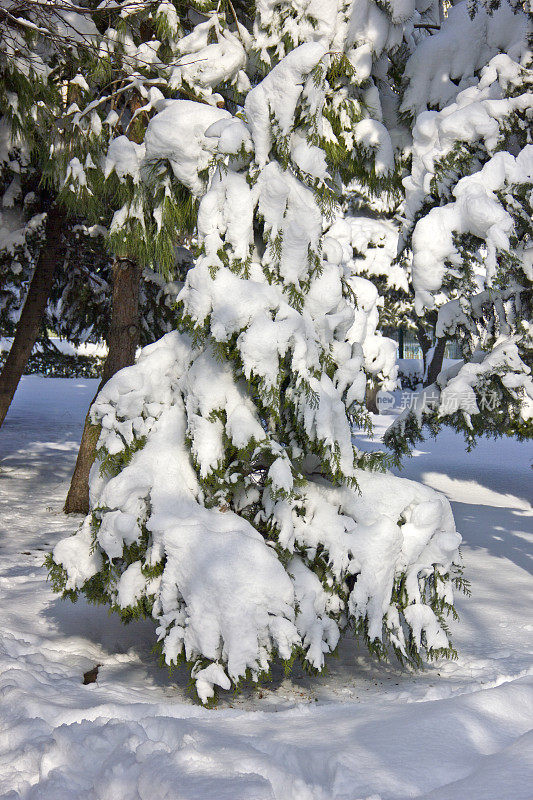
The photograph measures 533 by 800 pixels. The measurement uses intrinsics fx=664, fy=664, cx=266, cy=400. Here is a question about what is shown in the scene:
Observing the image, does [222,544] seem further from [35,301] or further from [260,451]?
[35,301]

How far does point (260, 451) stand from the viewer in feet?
11.8

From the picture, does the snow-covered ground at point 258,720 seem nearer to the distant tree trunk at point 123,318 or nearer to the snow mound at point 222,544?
the snow mound at point 222,544

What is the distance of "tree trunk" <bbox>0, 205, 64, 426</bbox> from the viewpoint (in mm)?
8445

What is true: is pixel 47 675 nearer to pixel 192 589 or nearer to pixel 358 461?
pixel 192 589

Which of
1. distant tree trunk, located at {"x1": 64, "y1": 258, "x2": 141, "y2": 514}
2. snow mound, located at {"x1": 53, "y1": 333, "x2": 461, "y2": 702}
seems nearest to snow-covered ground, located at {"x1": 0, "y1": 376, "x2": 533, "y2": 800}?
snow mound, located at {"x1": 53, "y1": 333, "x2": 461, "y2": 702}

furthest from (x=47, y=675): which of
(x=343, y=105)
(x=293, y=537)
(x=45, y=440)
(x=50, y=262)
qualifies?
(x=45, y=440)

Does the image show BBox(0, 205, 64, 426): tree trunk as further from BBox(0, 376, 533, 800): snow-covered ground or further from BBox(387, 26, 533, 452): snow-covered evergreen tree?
BBox(387, 26, 533, 452): snow-covered evergreen tree

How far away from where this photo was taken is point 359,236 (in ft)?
53.8

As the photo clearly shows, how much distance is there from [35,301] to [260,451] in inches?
236

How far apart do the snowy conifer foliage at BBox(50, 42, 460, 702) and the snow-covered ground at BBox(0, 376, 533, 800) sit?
30 cm

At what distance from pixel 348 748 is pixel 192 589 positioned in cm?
103

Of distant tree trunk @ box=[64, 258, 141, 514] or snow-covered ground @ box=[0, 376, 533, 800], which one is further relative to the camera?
distant tree trunk @ box=[64, 258, 141, 514]

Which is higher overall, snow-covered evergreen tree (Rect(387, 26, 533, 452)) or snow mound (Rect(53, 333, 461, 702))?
snow-covered evergreen tree (Rect(387, 26, 533, 452))

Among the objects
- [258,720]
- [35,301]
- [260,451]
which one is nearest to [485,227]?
[260,451]
